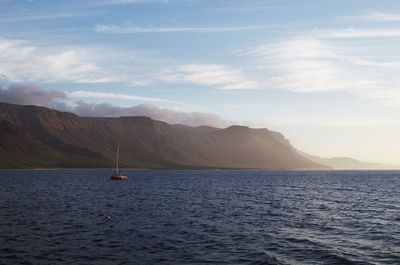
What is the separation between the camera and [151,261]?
38.8 meters

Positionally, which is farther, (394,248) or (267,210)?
(267,210)

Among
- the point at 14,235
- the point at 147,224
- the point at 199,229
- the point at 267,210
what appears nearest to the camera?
the point at 14,235

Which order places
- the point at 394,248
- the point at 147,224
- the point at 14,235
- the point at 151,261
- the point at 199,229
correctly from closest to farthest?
the point at 151,261 → the point at 394,248 → the point at 14,235 → the point at 199,229 → the point at 147,224

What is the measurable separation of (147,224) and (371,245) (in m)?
26.2

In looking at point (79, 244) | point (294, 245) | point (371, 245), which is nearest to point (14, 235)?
point (79, 244)

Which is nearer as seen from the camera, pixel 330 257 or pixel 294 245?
pixel 330 257

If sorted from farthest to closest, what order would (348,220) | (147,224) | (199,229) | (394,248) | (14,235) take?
(348,220) < (147,224) < (199,229) < (14,235) < (394,248)

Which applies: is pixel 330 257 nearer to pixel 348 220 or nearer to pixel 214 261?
pixel 214 261

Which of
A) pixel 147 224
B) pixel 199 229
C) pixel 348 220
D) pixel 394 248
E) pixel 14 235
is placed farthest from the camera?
pixel 348 220

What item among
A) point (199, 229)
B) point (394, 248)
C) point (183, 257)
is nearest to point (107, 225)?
point (199, 229)

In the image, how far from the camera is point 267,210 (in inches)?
3127

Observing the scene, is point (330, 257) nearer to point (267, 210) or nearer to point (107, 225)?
point (107, 225)

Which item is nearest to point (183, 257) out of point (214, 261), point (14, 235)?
point (214, 261)

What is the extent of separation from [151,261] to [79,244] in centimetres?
970
